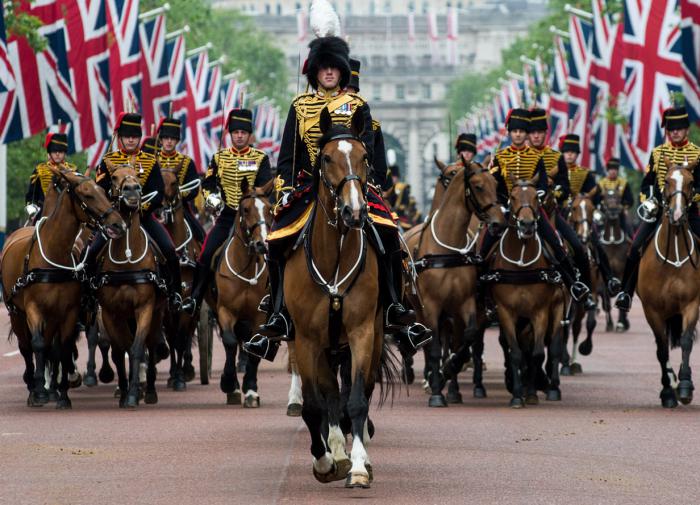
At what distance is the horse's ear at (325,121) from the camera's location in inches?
480

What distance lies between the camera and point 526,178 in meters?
19.5

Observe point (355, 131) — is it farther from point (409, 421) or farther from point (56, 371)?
point (56, 371)

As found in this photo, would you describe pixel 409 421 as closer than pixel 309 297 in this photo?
No

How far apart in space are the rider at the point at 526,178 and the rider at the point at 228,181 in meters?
2.40

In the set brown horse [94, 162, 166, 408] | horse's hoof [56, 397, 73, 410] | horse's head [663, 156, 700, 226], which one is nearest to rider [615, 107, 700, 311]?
horse's head [663, 156, 700, 226]

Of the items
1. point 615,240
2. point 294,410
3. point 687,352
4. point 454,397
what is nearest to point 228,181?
point 454,397

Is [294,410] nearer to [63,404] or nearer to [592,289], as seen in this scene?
[63,404]

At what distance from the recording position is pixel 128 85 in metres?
40.4

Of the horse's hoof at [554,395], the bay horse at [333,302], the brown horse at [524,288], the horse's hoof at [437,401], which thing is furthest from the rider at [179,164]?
the bay horse at [333,302]

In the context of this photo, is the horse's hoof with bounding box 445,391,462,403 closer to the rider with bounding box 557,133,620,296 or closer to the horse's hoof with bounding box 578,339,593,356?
the rider with bounding box 557,133,620,296

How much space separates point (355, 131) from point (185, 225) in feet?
31.4

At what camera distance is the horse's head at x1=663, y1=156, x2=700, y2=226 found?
1819 centimetres

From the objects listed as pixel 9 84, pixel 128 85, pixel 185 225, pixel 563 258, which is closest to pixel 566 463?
pixel 563 258

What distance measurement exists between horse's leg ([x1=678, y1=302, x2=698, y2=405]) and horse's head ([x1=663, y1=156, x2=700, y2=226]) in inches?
34.4
